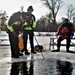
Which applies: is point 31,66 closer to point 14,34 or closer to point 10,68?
point 10,68

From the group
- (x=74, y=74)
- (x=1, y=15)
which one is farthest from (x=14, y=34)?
(x=1, y=15)

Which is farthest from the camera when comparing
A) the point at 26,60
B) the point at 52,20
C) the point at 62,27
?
the point at 52,20

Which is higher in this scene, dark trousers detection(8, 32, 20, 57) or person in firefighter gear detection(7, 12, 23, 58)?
person in firefighter gear detection(7, 12, 23, 58)

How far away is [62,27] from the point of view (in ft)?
48.8

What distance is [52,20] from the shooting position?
77375 millimetres

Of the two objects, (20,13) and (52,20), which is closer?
(20,13)

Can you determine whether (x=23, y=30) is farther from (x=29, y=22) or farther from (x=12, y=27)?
(x=12, y=27)

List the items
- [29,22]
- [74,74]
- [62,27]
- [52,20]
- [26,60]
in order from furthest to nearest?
1. [52,20]
2. [62,27]
3. [29,22]
4. [26,60]
5. [74,74]

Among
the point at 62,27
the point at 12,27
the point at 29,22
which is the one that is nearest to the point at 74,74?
the point at 12,27

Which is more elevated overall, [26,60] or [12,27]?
[12,27]

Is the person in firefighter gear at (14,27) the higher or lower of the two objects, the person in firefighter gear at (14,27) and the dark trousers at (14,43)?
the higher

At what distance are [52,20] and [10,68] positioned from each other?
2693 inches

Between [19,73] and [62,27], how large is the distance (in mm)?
6875

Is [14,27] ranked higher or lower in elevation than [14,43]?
higher
